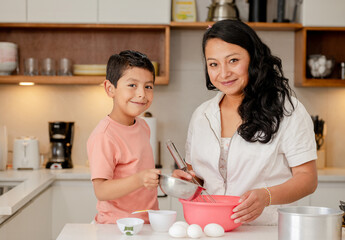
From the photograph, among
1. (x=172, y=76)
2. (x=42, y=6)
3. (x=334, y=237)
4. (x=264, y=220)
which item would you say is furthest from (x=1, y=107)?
(x=334, y=237)

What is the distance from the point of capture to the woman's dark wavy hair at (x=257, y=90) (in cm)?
171

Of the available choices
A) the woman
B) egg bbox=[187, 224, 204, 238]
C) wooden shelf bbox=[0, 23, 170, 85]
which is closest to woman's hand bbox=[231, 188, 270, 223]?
egg bbox=[187, 224, 204, 238]

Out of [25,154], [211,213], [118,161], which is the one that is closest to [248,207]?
[211,213]

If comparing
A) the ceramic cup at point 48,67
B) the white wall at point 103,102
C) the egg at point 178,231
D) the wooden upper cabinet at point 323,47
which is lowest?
the egg at point 178,231

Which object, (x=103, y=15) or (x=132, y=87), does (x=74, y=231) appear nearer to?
(x=132, y=87)

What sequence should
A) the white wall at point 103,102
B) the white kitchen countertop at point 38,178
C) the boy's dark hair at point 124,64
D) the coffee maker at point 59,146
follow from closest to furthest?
the boy's dark hair at point 124,64, the white kitchen countertop at point 38,178, the coffee maker at point 59,146, the white wall at point 103,102

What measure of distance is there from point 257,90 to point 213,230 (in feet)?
1.97

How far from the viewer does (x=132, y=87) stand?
5.66 ft

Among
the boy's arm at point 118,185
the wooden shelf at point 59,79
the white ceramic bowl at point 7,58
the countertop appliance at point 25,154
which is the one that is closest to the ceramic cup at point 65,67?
the wooden shelf at point 59,79

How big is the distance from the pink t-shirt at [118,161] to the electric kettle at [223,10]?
65.6 inches

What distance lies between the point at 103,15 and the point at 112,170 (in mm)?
1773

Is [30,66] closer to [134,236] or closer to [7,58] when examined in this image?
[7,58]

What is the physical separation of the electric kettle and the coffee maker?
4.06 ft

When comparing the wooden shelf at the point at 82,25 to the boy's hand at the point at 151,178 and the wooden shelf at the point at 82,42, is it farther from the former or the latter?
the boy's hand at the point at 151,178
